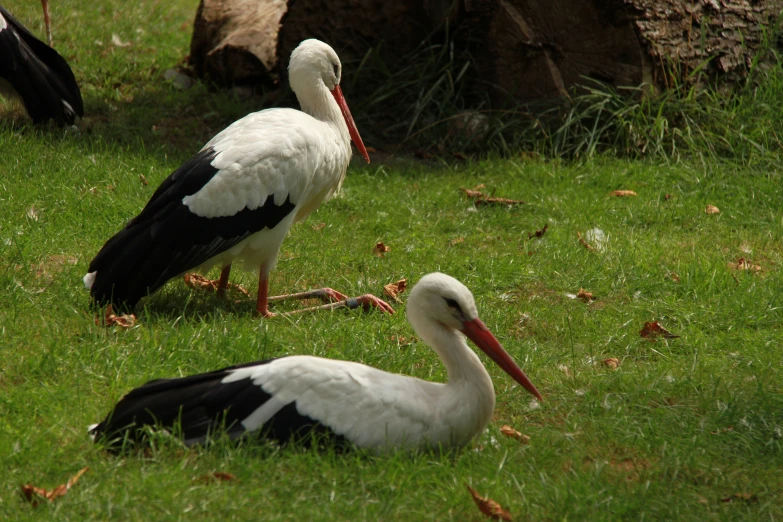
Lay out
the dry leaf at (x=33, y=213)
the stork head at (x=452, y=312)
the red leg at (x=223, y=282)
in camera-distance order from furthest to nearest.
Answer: the dry leaf at (x=33, y=213), the red leg at (x=223, y=282), the stork head at (x=452, y=312)

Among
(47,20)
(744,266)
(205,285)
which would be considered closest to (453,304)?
(205,285)

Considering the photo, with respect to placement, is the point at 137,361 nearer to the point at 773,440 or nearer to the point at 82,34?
the point at 773,440

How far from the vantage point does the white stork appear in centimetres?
453

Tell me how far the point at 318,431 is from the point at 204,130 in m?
4.87

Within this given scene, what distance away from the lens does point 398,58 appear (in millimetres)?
8125

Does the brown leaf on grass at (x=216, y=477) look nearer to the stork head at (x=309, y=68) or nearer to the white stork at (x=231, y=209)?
the white stork at (x=231, y=209)

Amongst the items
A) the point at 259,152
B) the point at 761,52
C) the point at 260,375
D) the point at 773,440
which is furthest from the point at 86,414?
the point at 761,52

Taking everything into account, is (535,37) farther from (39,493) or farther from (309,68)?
A: (39,493)

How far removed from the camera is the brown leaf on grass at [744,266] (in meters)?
5.63

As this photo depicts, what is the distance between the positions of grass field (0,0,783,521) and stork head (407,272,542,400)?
11.6 inches

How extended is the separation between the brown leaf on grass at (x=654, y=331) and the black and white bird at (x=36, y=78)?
4.73 m

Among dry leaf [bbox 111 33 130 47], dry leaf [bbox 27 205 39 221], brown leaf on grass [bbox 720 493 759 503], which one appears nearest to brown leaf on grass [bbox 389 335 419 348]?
brown leaf on grass [bbox 720 493 759 503]

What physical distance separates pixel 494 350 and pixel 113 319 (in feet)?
6.07

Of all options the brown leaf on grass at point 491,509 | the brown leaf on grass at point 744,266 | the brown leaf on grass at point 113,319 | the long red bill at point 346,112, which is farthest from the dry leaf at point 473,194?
the brown leaf on grass at point 491,509
